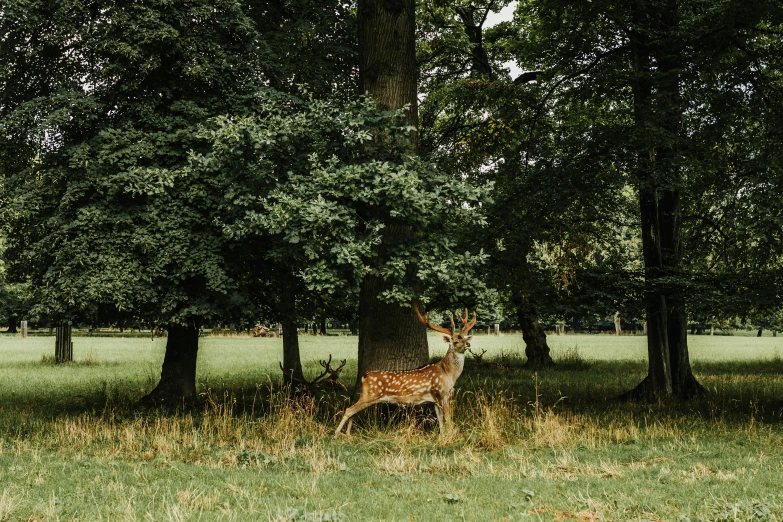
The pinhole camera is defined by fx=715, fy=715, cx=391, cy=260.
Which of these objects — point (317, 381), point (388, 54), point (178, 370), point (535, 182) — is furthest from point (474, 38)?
point (178, 370)

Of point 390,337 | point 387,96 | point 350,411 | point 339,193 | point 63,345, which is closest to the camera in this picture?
point 339,193

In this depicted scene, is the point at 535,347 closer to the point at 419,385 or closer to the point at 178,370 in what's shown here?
the point at 178,370

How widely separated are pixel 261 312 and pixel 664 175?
701cm

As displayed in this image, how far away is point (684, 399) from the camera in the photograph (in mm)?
14664

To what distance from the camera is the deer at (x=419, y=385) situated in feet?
32.9

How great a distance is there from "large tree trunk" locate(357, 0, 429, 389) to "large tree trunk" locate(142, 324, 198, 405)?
366 cm

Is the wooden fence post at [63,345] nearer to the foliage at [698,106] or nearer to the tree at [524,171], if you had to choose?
the tree at [524,171]

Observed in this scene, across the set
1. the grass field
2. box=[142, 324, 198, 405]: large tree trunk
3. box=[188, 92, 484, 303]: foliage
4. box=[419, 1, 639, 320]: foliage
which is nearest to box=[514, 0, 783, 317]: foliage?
box=[419, 1, 639, 320]: foliage

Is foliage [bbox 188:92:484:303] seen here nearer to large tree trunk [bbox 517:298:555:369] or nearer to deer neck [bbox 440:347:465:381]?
deer neck [bbox 440:347:465:381]

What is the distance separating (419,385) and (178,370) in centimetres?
561

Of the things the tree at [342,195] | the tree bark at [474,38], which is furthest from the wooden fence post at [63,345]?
the tree at [342,195]

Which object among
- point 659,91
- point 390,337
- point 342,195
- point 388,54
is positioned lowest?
point 390,337

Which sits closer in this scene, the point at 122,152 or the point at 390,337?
the point at 122,152

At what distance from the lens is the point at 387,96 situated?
38.2 ft
